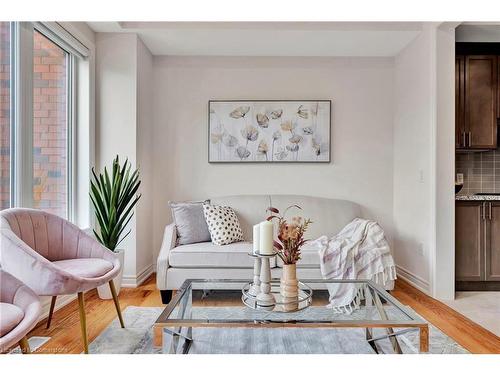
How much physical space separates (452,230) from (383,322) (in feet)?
6.52

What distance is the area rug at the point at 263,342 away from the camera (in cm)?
218

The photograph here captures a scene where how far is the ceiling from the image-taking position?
11.4 ft

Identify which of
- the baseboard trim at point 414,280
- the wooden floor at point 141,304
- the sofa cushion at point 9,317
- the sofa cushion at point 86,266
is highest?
the sofa cushion at point 86,266

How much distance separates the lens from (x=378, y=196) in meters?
4.25

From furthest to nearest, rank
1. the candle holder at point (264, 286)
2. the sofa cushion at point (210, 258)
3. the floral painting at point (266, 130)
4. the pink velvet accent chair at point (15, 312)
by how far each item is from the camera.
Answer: the floral painting at point (266, 130), the sofa cushion at point (210, 258), the candle holder at point (264, 286), the pink velvet accent chair at point (15, 312)

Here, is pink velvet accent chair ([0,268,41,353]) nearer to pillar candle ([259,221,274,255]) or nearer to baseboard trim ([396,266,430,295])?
pillar candle ([259,221,274,255])

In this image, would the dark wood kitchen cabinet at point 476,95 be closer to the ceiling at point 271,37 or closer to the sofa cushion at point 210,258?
the ceiling at point 271,37

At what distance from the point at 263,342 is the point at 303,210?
184 cm

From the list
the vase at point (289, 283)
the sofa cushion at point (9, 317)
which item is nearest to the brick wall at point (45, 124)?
the sofa cushion at point (9, 317)

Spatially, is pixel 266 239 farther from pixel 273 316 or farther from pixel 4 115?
pixel 4 115

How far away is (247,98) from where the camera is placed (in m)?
4.19

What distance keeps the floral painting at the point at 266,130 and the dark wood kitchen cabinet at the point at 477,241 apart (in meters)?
1.55
